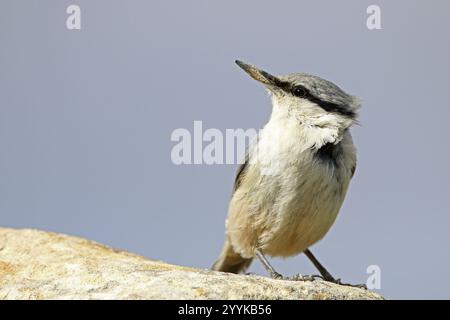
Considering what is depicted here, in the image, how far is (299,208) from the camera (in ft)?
27.4

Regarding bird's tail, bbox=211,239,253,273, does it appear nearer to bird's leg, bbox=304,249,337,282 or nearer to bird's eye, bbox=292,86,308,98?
bird's leg, bbox=304,249,337,282

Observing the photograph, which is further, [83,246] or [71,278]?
[83,246]

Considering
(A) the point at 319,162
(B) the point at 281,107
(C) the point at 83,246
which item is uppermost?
(B) the point at 281,107

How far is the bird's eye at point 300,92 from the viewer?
890 cm

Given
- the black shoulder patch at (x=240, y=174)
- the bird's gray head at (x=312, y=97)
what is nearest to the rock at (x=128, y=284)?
the black shoulder patch at (x=240, y=174)

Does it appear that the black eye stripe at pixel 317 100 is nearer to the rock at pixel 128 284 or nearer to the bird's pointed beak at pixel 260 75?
the bird's pointed beak at pixel 260 75

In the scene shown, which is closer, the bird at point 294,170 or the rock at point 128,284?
the rock at point 128,284

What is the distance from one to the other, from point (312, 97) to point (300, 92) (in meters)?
0.19
